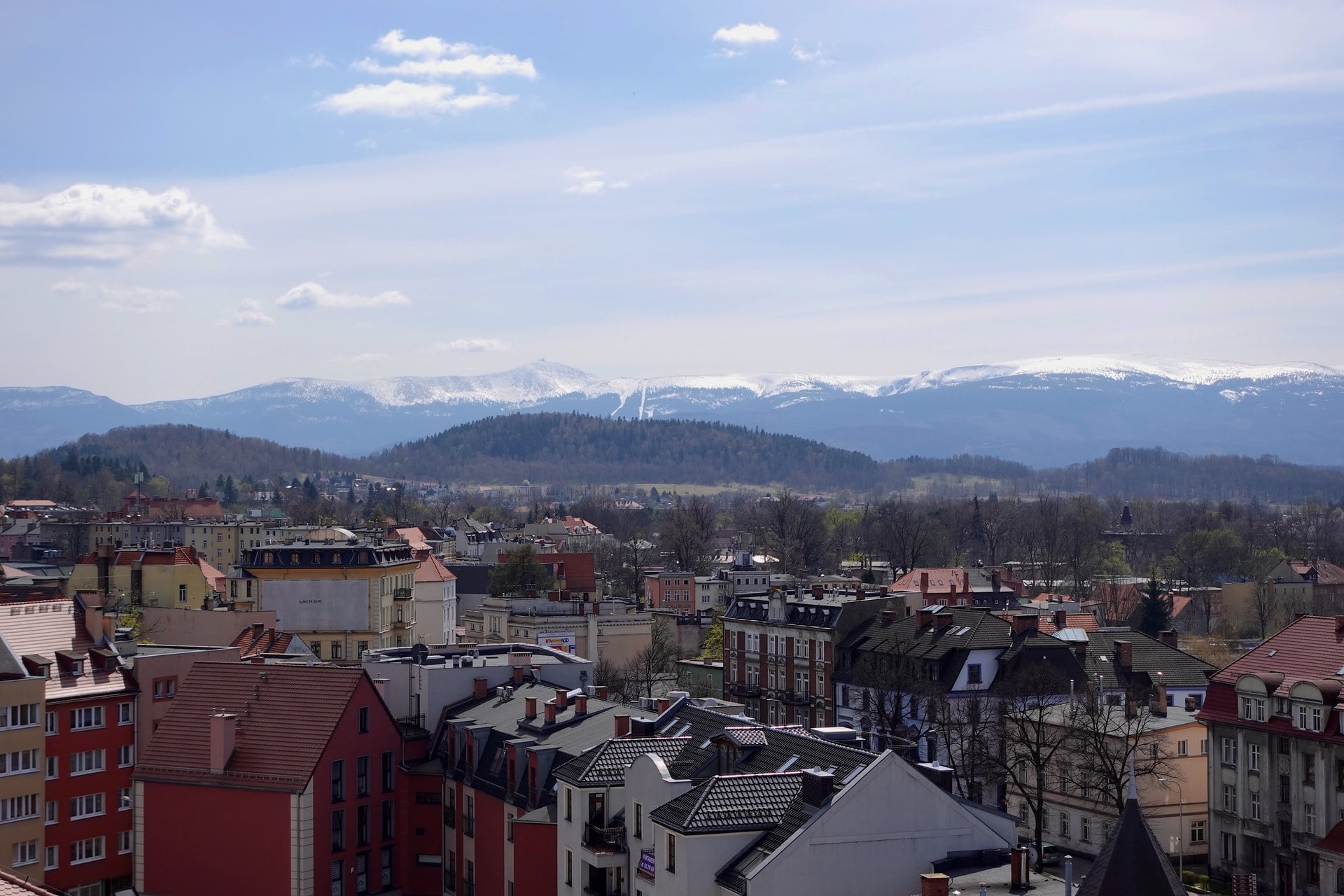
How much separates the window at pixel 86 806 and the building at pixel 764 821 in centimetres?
1998

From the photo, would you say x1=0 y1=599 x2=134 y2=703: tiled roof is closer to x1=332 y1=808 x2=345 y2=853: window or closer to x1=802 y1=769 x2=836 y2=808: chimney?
x1=332 y1=808 x2=345 y2=853: window

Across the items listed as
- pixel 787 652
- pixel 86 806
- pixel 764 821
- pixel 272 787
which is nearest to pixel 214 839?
pixel 272 787

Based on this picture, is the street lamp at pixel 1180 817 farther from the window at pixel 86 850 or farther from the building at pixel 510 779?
the window at pixel 86 850

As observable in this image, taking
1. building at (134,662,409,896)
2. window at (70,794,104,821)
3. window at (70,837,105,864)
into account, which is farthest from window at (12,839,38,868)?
building at (134,662,409,896)

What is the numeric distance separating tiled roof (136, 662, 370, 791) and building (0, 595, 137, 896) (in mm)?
2807

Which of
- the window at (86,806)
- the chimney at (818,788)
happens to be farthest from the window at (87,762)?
the chimney at (818,788)

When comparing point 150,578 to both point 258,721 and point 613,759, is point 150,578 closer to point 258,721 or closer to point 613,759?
→ point 258,721

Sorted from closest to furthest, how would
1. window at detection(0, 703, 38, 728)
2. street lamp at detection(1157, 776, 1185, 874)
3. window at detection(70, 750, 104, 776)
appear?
window at detection(0, 703, 38, 728), window at detection(70, 750, 104, 776), street lamp at detection(1157, 776, 1185, 874)

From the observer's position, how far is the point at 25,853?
45.9 metres

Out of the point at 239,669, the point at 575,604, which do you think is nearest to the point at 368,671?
the point at 239,669

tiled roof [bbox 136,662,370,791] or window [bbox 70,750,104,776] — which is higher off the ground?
tiled roof [bbox 136,662,370,791]

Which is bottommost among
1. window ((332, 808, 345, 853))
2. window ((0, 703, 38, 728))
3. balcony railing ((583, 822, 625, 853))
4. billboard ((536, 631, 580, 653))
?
window ((332, 808, 345, 853))

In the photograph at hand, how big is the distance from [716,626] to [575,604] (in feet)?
44.3

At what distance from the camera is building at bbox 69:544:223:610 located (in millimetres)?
94812
